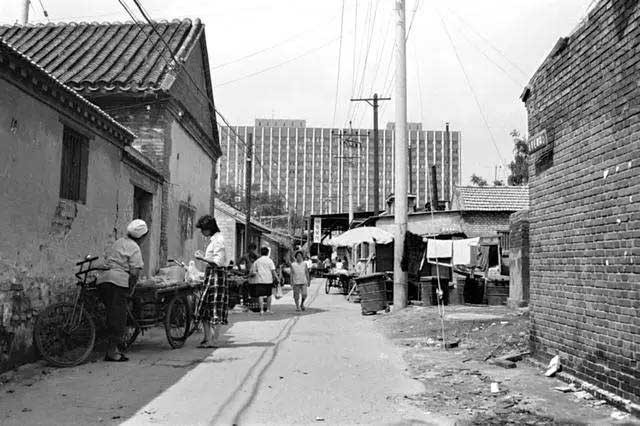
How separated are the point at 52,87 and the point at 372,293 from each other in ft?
33.3

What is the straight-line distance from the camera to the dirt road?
513 cm

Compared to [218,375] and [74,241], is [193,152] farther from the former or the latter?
[218,375]

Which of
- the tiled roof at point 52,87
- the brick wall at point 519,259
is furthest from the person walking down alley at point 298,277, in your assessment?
the tiled roof at point 52,87

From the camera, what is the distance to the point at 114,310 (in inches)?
300

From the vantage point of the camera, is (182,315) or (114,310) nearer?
(114,310)

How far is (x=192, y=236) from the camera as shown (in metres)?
17.3

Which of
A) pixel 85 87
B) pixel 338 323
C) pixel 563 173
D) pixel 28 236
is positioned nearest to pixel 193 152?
pixel 85 87

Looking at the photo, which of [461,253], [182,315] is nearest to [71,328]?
[182,315]

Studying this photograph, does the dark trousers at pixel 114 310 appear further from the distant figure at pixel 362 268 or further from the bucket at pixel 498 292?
the distant figure at pixel 362 268

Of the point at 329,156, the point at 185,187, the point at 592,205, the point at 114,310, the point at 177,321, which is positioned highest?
the point at 329,156

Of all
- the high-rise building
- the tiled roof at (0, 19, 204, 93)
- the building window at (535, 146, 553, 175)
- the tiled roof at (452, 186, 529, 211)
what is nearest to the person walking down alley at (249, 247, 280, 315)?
the tiled roof at (0, 19, 204, 93)

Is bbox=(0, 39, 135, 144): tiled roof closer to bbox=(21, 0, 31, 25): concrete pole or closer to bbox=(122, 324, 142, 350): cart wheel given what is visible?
bbox=(122, 324, 142, 350): cart wheel

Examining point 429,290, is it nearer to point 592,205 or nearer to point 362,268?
point 362,268

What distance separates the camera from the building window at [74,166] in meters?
8.33
